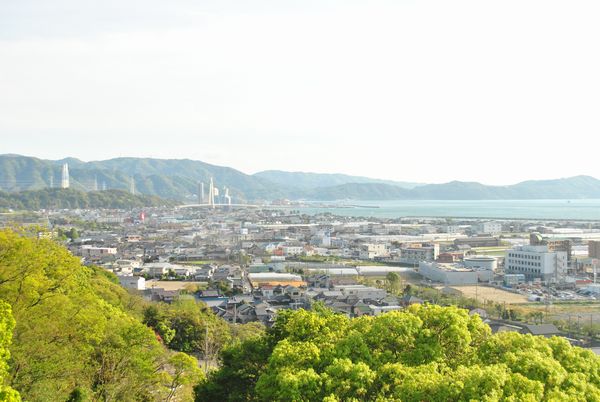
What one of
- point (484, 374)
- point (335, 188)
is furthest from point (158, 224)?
point (335, 188)

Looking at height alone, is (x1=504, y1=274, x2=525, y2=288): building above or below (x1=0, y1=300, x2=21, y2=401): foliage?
below

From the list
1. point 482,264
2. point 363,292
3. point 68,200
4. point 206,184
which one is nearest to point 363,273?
point 482,264

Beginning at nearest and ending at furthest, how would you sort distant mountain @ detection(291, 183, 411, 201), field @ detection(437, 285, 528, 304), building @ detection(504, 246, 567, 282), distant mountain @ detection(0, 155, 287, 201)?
field @ detection(437, 285, 528, 304)
building @ detection(504, 246, 567, 282)
distant mountain @ detection(0, 155, 287, 201)
distant mountain @ detection(291, 183, 411, 201)

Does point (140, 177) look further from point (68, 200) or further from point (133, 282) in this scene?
point (133, 282)

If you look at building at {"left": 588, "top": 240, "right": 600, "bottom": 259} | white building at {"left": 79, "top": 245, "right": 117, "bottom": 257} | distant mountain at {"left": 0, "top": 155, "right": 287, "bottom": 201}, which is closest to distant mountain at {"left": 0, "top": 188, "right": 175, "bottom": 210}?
distant mountain at {"left": 0, "top": 155, "right": 287, "bottom": 201}

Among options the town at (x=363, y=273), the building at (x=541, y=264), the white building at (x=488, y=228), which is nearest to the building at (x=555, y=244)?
the town at (x=363, y=273)

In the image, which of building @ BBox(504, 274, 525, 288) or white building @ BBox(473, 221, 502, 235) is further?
white building @ BBox(473, 221, 502, 235)

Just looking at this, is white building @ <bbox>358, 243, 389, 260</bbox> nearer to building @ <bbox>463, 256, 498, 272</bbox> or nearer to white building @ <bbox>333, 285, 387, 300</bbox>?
building @ <bbox>463, 256, 498, 272</bbox>

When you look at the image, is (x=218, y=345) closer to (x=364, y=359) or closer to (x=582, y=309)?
(x=364, y=359)
